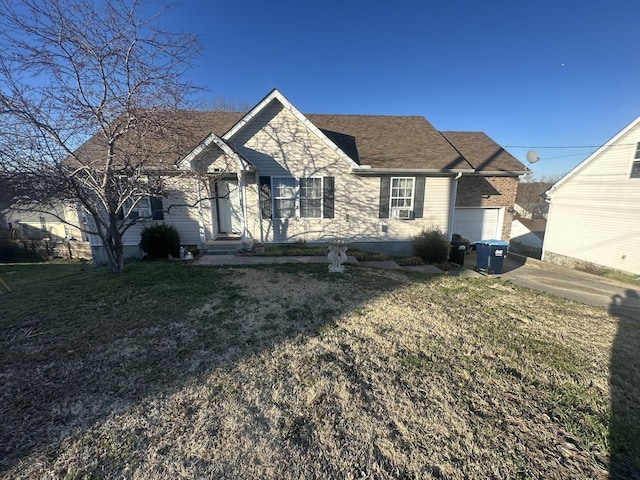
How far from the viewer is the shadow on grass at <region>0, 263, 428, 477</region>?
2.47 metres

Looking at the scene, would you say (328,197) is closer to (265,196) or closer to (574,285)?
(265,196)

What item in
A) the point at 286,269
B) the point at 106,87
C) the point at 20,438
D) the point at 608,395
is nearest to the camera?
the point at 20,438

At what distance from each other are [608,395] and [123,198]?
8.87 metres

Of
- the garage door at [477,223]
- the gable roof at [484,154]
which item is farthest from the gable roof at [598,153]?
the garage door at [477,223]

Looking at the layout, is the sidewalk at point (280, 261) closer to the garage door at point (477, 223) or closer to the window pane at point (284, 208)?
the window pane at point (284, 208)

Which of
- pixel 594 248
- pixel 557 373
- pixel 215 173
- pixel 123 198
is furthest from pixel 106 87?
pixel 594 248

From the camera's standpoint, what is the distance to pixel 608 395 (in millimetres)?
2852

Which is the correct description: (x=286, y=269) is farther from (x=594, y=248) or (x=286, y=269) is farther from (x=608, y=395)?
(x=594, y=248)

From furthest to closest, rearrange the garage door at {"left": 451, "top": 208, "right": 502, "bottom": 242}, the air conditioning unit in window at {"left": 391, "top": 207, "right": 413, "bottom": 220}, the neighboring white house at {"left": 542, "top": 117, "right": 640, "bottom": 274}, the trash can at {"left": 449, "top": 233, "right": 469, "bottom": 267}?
the garage door at {"left": 451, "top": 208, "right": 502, "bottom": 242}, the air conditioning unit in window at {"left": 391, "top": 207, "right": 413, "bottom": 220}, the trash can at {"left": 449, "top": 233, "right": 469, "bottom": 267}, the neighboring white house at {"left": 542, "top": 117, "right": 640, "bottom": 274}

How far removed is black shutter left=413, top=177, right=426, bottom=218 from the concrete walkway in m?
2.45

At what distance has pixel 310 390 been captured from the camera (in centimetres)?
282

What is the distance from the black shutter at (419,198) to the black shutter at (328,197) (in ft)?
10.5

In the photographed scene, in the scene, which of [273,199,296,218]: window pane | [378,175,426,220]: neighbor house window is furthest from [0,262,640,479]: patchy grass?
[378,175,426,220]: neighbor house window

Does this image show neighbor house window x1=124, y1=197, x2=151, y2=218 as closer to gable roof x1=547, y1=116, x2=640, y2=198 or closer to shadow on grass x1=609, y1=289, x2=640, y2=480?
shadow on grass x1=609, y1=289, x2=640, y2=480
